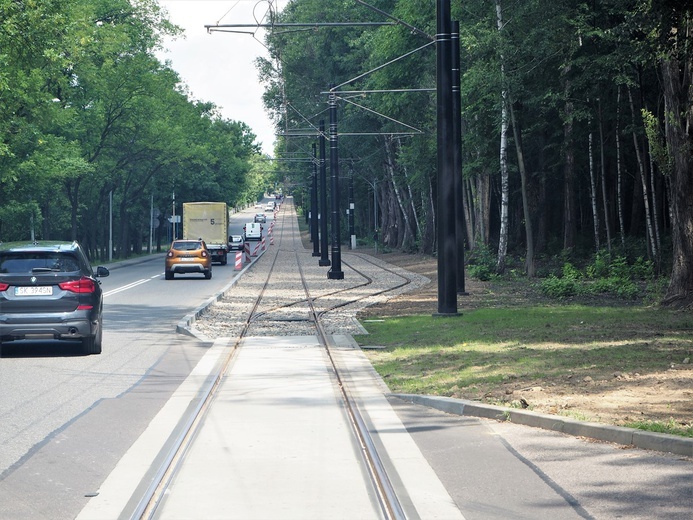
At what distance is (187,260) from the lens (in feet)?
145

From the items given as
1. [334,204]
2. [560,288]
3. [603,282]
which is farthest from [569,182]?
[560,288]

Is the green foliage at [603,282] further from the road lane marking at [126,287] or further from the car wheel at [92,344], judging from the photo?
the car wheel at [92,344]

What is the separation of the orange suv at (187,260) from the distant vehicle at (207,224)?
1504 cm

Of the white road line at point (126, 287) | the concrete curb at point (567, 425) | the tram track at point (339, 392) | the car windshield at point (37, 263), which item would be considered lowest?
the white road line at point (126, 287)

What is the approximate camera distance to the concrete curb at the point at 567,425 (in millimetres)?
8867

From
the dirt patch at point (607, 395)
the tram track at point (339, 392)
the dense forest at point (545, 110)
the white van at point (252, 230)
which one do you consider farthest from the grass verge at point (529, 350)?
the white van at point (252, 230)

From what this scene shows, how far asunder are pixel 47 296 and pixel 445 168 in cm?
897

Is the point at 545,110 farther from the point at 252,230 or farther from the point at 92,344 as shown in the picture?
the point at 252,230

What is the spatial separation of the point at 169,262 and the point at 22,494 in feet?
121

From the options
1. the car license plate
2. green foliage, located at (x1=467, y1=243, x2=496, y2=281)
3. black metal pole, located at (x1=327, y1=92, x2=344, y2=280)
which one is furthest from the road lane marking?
the car license plate

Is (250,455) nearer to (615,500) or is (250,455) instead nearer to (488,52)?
(615,500)

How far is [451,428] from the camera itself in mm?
10438

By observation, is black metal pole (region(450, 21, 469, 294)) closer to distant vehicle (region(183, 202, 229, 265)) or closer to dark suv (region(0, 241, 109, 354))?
dark suv (region(0, 241, 109, 354))

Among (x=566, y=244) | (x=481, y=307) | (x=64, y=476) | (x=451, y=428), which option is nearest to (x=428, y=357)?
(x=451, y=428)
